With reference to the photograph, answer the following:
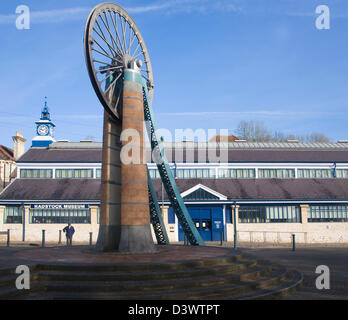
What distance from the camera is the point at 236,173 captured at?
37.9 meters

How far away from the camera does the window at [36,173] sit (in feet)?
→ 124

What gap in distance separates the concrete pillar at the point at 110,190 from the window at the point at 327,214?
2421cm

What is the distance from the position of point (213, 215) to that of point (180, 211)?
17.4m

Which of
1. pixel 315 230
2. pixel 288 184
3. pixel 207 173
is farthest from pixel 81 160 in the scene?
pixel 315 230

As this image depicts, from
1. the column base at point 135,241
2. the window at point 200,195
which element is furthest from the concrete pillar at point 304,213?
the column base at point 135,241

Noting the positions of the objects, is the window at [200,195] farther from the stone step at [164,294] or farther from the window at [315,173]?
the stone step at [164,294]

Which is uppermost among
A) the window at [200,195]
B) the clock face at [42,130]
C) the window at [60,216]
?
the clock face at [42,130]

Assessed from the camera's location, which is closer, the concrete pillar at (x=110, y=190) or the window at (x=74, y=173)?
the concrete pillar at (x=110, y=190)

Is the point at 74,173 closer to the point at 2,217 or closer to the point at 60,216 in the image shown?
the point at 60,216

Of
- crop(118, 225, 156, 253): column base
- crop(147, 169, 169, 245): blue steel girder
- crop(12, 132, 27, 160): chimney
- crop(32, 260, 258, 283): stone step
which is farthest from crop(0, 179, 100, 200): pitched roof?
crop(32, 260, 258, 283): stone step

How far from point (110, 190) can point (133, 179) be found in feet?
3.99

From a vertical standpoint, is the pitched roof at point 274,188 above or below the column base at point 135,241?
above

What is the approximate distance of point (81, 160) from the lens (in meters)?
38.4

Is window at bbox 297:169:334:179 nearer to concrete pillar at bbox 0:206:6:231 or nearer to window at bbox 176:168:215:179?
window at bbox 176:168:215:179
